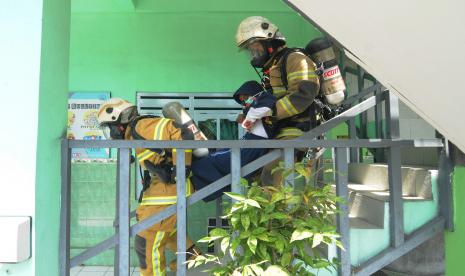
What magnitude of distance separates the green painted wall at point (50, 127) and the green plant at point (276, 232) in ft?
2.60

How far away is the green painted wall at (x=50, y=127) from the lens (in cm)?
183

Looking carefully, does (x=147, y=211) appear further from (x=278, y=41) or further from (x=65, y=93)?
(x=278, y=41)

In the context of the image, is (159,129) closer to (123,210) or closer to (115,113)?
(115,113)

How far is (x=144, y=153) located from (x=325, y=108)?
4.52 ft

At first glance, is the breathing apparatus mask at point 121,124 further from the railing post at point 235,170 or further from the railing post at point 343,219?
the railing post at point 343,219

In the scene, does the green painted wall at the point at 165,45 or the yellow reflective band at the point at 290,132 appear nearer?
the yellow reflective band at the point at 290,132

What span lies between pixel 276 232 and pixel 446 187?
1.29 metres

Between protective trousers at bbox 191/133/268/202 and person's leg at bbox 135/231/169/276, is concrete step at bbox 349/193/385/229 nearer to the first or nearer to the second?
protective trousers at bbox 191/133/268/202

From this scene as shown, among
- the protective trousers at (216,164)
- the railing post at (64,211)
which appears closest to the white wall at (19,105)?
the railing post at (64,211)

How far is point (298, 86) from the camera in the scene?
239 cm

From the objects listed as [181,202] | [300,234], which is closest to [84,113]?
[181,202]

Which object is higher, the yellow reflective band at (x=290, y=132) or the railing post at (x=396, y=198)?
the yellow reflective band at (x=290, y=132)

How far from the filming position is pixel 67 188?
6.64 feet

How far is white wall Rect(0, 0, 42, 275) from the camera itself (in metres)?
1.76
